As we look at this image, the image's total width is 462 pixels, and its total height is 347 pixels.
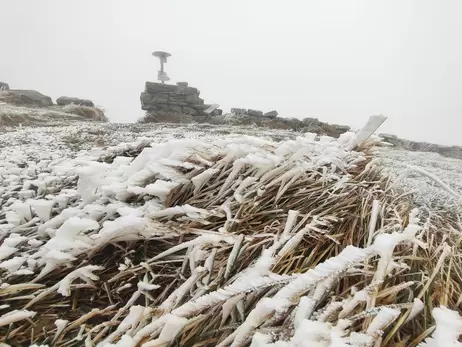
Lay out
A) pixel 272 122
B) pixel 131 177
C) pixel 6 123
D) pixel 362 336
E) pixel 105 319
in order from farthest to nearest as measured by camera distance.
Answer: pixel 272 122
pixel 6 123
pixel 131 177
pixel 105 319
pixel 362 336

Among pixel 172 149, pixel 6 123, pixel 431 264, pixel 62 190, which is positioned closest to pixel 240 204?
pixel 172 149

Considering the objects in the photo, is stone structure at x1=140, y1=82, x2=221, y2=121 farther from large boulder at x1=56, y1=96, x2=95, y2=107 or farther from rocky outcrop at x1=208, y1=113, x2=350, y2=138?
large boulder at x1=56, y1=96, x2=95, y2=107

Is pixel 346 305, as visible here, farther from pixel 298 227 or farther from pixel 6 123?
pixel 6 123

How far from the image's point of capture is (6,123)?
11.7 feet

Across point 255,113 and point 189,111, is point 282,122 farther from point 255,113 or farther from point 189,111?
point 189,111

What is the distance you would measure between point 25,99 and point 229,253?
7276mm

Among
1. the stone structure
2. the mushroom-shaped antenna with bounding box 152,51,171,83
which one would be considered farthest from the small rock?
the mushroom-shaped antenna with bounding box 152,51,171,83

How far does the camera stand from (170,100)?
6945 mm

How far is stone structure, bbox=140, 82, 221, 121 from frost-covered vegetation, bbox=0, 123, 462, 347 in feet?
19.4

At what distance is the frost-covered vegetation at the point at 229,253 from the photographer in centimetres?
53

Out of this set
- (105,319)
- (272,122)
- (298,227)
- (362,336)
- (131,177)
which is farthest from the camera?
(272,122)

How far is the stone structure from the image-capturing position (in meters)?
6.88

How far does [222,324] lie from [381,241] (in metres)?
0.32

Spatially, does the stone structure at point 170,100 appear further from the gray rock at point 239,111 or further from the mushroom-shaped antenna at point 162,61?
the mushroom-shaped antenna at point 162,61
